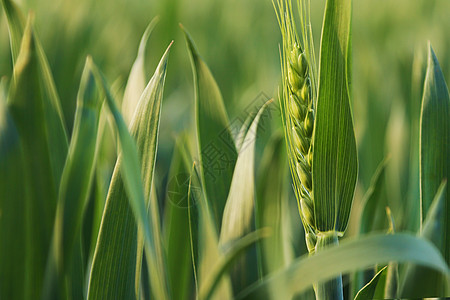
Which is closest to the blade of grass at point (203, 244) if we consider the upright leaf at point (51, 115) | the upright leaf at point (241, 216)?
the upright leaf at point (241, 216)

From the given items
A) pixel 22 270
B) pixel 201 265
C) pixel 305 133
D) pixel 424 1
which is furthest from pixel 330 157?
pixel 424 1

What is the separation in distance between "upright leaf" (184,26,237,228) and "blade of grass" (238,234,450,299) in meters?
0.15

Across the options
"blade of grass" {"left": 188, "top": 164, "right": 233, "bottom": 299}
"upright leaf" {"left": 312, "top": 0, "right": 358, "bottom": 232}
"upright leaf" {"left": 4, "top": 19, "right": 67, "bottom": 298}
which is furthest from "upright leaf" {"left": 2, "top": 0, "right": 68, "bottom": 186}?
"upright leaf" {"left": 312, "top": 0, "right": 358, "bottom": 232}

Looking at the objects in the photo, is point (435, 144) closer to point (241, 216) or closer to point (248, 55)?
point (241, 216)

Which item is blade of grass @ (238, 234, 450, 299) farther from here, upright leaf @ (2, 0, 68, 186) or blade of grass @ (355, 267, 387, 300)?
upright leaf @ (2, 0, 68, 186)

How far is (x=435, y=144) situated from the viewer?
36 centimetres

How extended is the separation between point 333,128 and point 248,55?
0.68 metres

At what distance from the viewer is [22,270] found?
13.4 inches

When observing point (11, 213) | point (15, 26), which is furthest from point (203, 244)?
point (15, 26)

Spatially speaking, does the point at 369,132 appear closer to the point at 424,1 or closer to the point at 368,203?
the point at 368,203

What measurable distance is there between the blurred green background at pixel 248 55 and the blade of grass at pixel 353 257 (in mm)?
268

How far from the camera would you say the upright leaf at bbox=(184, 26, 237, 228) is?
376mm

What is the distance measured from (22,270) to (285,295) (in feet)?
0.71

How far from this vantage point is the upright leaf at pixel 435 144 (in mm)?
351
